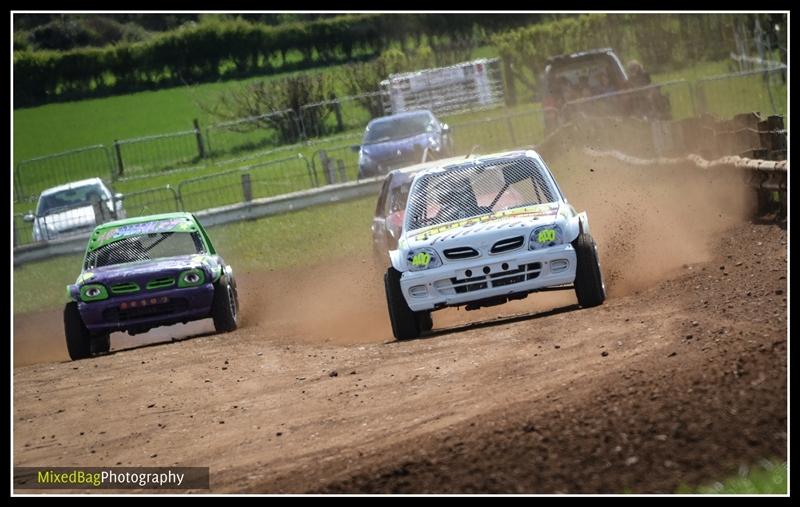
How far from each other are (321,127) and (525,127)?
Result: 5754mm

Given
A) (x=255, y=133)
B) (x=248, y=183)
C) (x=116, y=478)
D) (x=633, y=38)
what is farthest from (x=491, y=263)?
(x=633, y=38)

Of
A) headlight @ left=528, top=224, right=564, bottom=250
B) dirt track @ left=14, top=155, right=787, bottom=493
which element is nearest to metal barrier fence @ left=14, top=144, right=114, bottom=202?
dirt track @ left=14, top=155, right=787, bottom=493

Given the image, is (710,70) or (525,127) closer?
(525,127)

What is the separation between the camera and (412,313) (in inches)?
502

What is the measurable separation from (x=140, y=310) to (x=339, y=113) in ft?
63.1

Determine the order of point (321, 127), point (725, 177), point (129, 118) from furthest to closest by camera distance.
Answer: point (321, 127)
point (129, 118)
point (725, 177)

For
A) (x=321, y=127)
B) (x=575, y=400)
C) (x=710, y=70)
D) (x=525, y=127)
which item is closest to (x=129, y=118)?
(x=321, y=127)

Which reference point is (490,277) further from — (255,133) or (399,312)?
(255,133)

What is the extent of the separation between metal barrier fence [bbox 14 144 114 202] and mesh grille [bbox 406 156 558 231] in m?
17.9

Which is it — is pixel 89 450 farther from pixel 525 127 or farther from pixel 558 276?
pixel 525 127

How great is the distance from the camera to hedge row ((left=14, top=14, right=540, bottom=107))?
2581 centimetres

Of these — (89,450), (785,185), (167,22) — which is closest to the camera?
(89,450)

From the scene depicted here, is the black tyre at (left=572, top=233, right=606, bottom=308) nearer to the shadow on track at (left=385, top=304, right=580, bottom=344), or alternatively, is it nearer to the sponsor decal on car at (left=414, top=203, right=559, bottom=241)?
the shadow on track at (left=385, top=304, right=580, bottom=344)

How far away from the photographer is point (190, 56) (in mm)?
27234
